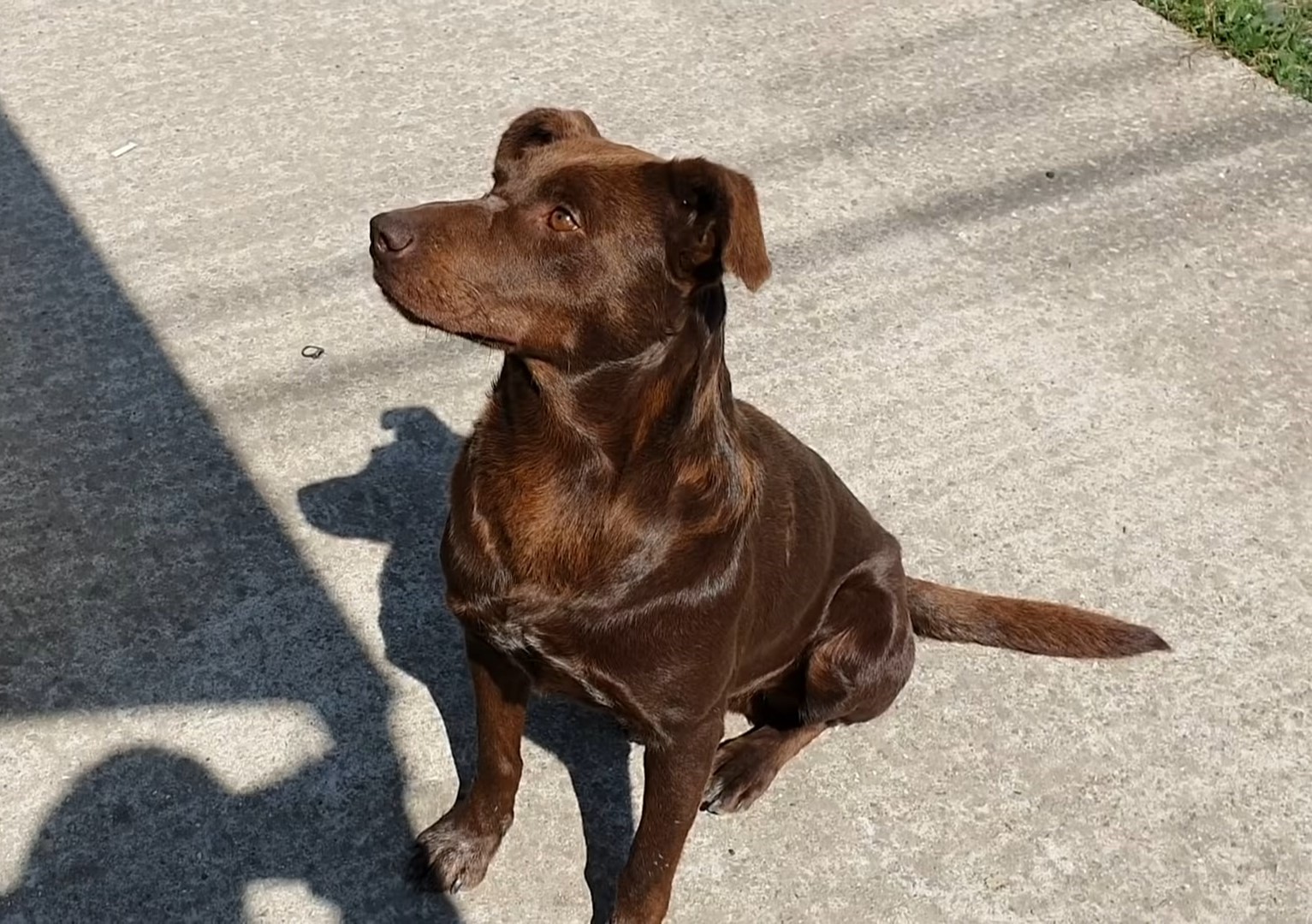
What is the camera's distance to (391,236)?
223cm

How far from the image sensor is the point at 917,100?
525 centimetres

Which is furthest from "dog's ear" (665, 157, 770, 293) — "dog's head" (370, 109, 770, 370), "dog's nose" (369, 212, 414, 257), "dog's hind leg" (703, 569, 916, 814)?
"dog's hind leg" (703, 569, 916, 814)

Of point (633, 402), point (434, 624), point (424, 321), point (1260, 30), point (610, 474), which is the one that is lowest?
point (434, 624)

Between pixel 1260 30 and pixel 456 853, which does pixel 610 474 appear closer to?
pixel 456 853

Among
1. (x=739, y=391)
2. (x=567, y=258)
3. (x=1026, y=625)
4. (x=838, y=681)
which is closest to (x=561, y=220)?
(x=567, y=258)

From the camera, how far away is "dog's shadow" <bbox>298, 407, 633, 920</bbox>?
9.85ft

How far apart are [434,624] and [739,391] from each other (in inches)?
47.4

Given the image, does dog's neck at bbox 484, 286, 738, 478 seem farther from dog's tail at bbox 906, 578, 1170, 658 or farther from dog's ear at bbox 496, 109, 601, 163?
dog's tail at bbox 906, 578, 1170, 658

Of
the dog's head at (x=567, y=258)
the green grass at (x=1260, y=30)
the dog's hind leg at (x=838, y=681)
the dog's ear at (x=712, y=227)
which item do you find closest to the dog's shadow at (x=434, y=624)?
the dog's hind leg at (x=838, y=681)

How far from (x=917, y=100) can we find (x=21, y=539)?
11.5 ft

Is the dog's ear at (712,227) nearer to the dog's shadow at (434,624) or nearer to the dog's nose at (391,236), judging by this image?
the dog's nose at (391,236)

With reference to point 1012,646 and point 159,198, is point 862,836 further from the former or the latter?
point 159,198

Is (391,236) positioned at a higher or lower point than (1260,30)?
higher

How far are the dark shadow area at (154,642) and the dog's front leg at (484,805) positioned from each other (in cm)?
7
